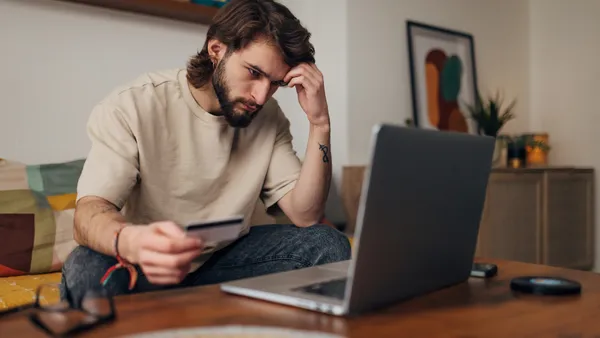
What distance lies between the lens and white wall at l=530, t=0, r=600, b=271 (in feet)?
11.0

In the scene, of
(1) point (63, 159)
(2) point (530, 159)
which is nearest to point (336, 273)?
(1) point (63, 159)

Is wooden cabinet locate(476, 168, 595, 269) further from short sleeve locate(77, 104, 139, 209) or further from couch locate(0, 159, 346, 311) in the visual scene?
short sleeve locate(77, 104, 139, 209)

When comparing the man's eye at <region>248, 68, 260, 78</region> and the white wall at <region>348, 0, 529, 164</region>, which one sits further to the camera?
the white wall at <region>348, 0, 529, 164</region>

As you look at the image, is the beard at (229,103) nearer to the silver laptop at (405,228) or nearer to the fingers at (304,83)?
the fingers at (304,83)

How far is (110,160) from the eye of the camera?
1.22 metres

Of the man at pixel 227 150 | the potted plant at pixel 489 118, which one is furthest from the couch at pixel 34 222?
the potted plant at pixel 489 118

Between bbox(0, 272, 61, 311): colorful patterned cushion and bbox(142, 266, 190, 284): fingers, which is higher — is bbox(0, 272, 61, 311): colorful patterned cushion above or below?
below

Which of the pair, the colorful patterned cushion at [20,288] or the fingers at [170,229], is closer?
the fingers at [170,229]

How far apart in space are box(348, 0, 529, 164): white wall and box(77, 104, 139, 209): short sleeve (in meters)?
1.55

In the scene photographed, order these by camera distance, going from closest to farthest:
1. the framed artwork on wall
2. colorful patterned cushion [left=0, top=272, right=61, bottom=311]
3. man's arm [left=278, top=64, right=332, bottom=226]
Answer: colorful patterned cushion [left=0, top=272, right=61, bottom=311]
man's arm [left=278, top=64, right=332, bottom=226]
the framed artwork on wall

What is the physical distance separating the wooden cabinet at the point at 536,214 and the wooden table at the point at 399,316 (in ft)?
5.50

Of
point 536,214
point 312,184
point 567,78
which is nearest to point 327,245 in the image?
point 312,184

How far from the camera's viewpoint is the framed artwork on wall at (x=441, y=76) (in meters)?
2.99

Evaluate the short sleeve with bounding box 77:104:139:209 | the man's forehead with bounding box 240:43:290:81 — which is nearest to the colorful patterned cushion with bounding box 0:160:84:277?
the short sleeve with bounding box 77:104:139:209
